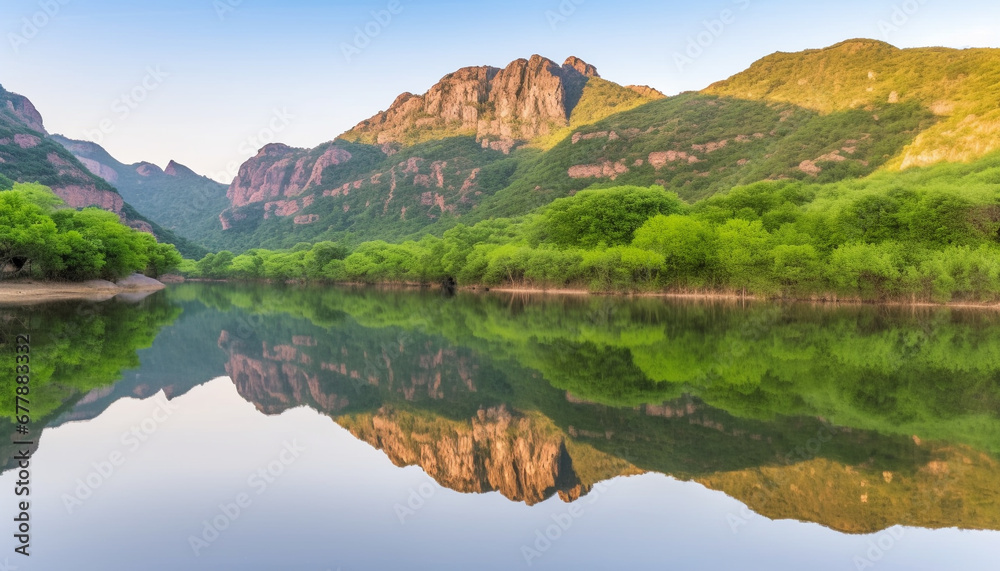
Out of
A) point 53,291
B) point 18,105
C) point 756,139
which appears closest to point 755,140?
point 756,139

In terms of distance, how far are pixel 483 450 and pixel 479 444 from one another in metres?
0.40

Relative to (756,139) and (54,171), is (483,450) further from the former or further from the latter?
(54,171)

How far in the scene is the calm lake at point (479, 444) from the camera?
7266 mm

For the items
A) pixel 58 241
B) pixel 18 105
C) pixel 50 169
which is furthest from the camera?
pixel 18 105

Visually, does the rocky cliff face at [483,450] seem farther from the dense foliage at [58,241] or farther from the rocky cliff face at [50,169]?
the rocky cliff face at [50,169]

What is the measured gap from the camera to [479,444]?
11070mm

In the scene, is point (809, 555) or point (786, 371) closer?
point (809, 555)

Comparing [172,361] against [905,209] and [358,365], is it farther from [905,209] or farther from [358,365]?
[905,209]

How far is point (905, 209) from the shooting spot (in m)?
56.3

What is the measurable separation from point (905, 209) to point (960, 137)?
4330cm

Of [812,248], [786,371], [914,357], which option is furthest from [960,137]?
[786,371]

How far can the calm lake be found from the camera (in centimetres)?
727

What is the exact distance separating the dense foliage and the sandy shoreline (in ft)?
3.67

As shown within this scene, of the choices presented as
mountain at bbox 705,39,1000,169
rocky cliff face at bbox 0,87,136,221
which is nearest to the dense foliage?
rocky cliff face at bbox 0,87,136,221
